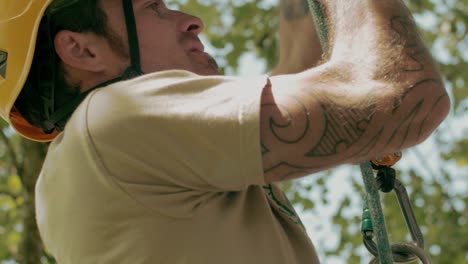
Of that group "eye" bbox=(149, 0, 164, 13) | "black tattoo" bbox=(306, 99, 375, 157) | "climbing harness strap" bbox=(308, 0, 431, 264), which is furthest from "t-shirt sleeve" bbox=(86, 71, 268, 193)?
"eye" bbox=(149, 0, 164, 13)

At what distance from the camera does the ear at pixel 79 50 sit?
2.64 metres

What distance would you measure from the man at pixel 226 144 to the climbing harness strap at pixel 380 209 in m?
0.05

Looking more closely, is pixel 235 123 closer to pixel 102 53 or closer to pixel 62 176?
pixel 62 176

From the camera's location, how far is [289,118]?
6.74ft

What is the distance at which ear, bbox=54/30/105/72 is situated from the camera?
2637 millimetres

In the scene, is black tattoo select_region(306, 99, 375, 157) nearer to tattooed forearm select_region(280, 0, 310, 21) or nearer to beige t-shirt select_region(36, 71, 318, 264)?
beige t-shirt select_region(36, 71, 318, 264)

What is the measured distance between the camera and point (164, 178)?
2121 mm

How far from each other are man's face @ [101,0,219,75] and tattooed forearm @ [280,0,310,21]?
1.77 feet

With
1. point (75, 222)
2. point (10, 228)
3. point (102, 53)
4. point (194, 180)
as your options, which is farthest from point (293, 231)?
point (10, 228)

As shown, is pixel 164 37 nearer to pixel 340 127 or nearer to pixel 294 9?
pixel 294 9

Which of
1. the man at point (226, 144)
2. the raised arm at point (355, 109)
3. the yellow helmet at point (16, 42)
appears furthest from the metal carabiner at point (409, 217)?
the yellow helmet at point (16, 42)

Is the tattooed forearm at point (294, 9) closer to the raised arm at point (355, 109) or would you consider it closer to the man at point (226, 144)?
the man at point (226, 144)

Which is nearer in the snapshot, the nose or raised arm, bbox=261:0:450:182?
raised arm, bbox=261:0:450:182

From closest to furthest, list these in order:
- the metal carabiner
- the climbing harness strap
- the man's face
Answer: the climbing harness strap < the metal carabiner < the man's face
